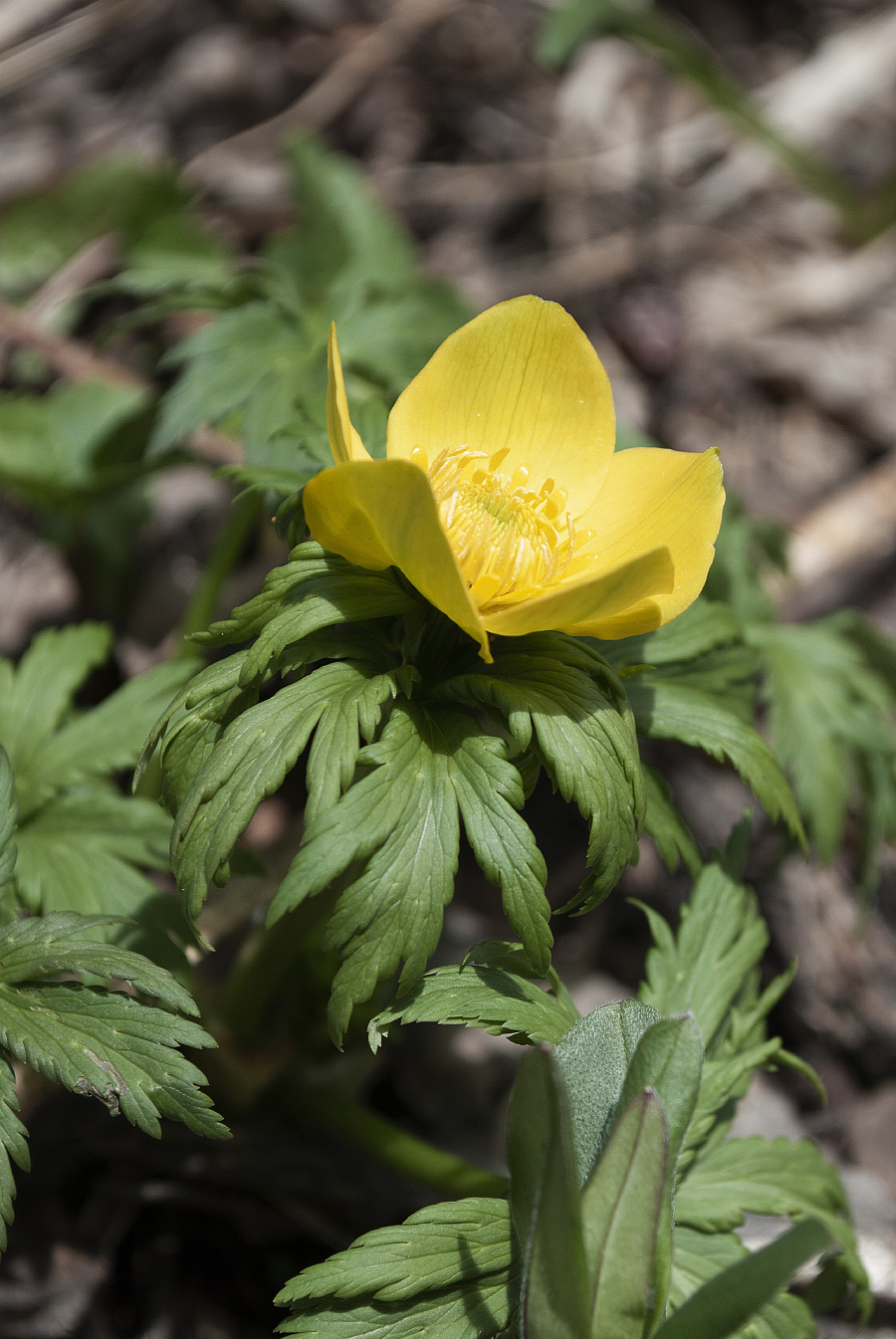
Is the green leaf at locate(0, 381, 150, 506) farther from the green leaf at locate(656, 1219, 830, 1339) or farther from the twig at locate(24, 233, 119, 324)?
the green leaf at locate(656, 1219, 830, 1339)

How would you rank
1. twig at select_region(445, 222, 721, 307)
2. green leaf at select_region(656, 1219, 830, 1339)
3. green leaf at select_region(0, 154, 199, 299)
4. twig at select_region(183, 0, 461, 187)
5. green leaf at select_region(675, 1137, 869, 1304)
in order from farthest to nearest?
twig at select_region(183, 0, 461, 187) < twig at select_region(445, 222, 721, 307) < green leaf at select_region(0, 154, 199, 299) < green leaf at select_region(675, 1137, 869, 1304) < green leaf at select_region(656, 1219, 830, 1339)

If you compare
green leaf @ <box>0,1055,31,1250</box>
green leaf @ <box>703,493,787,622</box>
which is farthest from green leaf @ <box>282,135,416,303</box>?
green leaf @ <box>0,1055,31,1250</box>

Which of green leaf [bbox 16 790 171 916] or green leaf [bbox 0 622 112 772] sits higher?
green leaf [bbox 0 622 112 772]

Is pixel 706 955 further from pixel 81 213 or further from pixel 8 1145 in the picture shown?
pixel 81 213

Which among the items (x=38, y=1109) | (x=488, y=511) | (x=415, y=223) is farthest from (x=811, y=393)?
(x=38, y=1109)

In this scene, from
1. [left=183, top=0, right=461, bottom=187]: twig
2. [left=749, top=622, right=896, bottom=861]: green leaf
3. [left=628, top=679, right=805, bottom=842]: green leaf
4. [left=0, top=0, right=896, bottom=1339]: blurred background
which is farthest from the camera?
[left=183, top=0, right=461, bottom=187]: twig

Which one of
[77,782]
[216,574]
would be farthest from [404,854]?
[216,574]

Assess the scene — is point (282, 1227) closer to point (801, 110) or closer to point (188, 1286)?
point (188, 1286)
